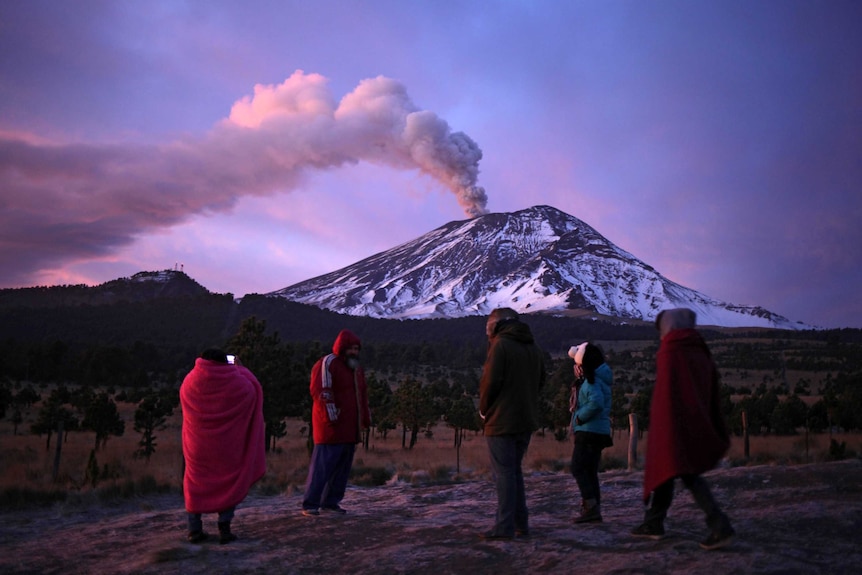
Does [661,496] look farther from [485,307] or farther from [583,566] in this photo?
[485,307]

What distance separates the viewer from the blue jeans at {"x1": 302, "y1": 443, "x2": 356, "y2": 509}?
6883mm

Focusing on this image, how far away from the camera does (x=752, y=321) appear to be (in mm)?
176625

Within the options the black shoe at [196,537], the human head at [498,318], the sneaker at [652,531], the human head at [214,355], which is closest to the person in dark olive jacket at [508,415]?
Result: the human head at [498,318]

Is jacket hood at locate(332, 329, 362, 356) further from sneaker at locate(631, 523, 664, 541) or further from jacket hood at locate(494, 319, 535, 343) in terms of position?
sneaker at locate(631, 523, 664, 541)

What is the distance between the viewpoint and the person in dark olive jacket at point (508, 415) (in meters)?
5.34

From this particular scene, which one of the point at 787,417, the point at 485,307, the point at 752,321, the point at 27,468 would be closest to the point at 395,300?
the point at 485,307

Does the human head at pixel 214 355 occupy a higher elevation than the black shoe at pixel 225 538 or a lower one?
higher

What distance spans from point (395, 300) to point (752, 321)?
3768 inches

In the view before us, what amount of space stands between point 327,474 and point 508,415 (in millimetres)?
2490

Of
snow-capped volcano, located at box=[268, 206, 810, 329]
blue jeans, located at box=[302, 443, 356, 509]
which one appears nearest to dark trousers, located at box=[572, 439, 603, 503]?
blue jeans, located at box=[302, 443, 356, 509]

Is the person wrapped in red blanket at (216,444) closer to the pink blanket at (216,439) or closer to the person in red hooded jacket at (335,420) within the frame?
the pink blanket at (216,439)

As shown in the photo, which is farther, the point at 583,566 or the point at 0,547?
the point at 0,547

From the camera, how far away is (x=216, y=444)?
5.94 meters

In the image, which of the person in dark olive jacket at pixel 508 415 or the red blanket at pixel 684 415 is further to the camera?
the person in dark olive jacket at pixel 508 415
